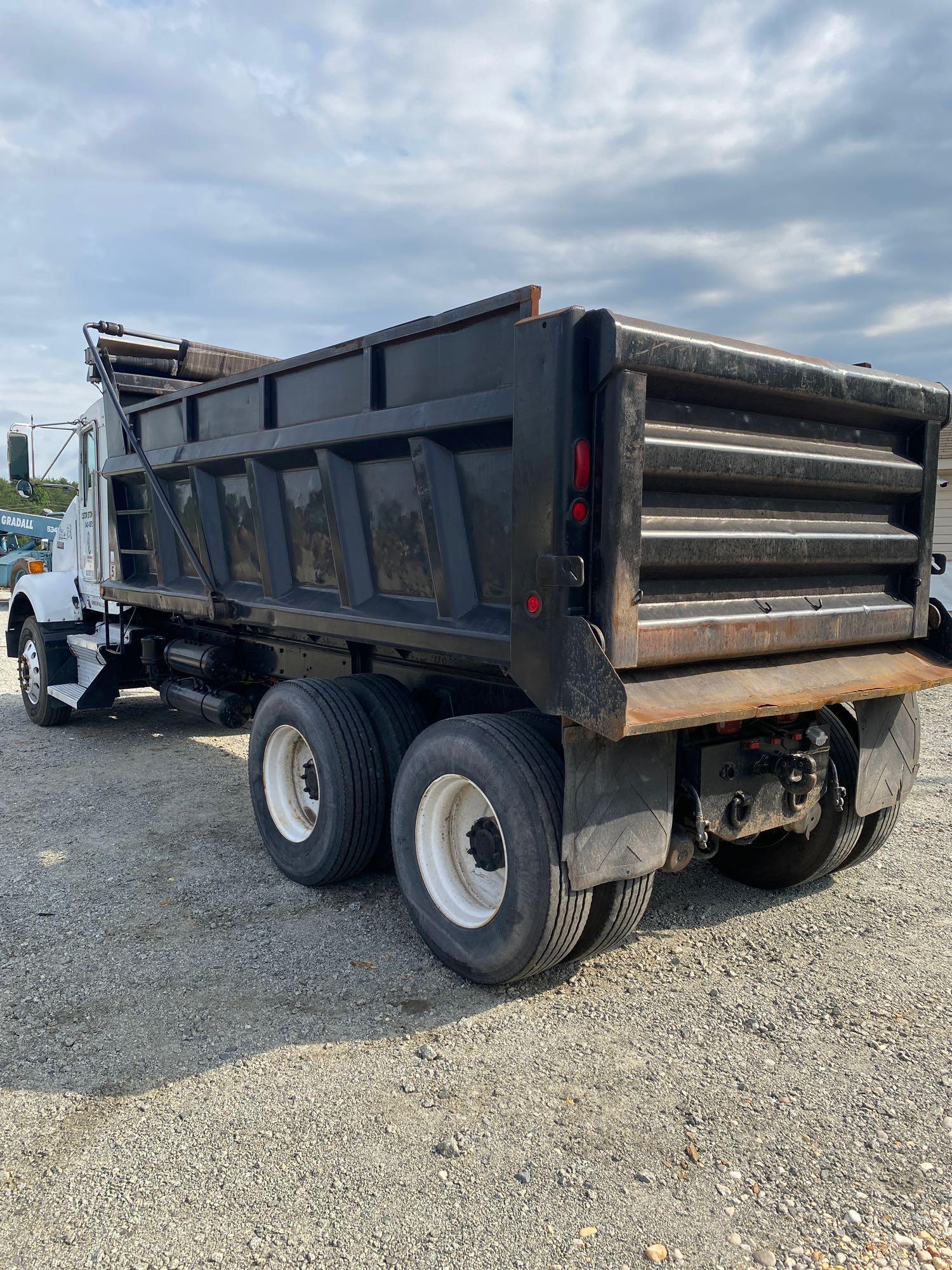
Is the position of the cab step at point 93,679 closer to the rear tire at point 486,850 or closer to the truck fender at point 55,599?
the truck fender at point 55,599

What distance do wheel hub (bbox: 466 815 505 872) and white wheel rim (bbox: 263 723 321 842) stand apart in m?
1.51

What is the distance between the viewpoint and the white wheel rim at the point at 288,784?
190 inches

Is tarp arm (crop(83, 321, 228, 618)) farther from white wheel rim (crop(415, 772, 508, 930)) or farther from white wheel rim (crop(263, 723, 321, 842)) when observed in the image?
white wheel rim (crop(415, 772, 508, 930))

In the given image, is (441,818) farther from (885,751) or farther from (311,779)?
(885,751)

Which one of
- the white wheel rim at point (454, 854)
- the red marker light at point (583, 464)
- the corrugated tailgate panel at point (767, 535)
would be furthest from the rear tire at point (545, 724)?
the red marker light at point (583, 464)

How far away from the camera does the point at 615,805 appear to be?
10.8 feet

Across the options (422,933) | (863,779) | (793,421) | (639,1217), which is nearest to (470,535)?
(793,421)

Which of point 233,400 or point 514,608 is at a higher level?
point 233,400

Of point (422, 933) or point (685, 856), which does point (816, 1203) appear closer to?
point (685, 856)

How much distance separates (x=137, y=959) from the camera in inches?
154

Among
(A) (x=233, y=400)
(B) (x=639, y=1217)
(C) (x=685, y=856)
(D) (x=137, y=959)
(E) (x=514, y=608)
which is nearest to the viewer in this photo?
(B) (x=639, y=1217)

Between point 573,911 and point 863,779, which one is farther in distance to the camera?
point 863,779

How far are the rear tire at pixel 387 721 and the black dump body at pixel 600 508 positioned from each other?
11.8 inches

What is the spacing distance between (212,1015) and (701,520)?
2.66 meters
